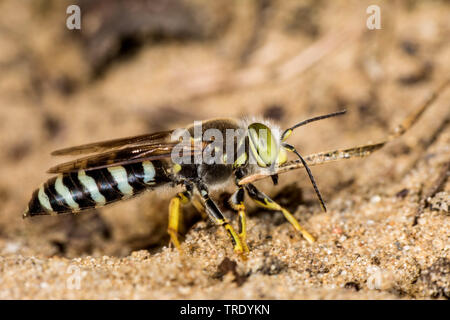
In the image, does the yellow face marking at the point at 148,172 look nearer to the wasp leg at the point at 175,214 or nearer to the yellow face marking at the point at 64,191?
the wasp leg at the point at 175,214

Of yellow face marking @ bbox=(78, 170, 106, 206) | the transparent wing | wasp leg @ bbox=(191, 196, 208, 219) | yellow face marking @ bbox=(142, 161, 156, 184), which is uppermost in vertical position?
the transparent wing

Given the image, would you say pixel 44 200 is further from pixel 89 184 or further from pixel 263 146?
pixel 263 146

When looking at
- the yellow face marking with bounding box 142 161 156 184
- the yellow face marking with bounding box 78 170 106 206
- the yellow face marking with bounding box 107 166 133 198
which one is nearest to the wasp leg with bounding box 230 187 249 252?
the yellow face marking with bounding box 142 161 156 184

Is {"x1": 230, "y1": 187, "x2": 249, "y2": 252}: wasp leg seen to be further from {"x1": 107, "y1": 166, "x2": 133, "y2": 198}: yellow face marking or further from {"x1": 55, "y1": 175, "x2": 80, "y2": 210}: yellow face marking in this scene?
{"x1": 55, "y1": 175, "x2": 80, "y2": 210}: yellow face marking

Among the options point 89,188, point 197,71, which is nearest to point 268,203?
point 89,188

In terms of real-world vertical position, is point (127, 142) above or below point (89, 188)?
above

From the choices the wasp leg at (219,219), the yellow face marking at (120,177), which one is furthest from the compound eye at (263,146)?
the yellow face marking at (120,177)
